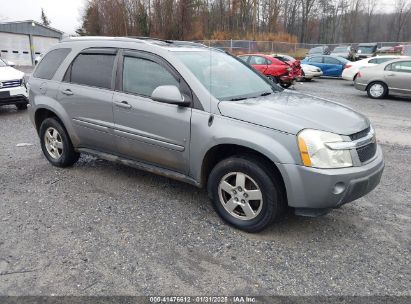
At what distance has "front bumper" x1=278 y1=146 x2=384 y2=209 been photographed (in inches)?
121

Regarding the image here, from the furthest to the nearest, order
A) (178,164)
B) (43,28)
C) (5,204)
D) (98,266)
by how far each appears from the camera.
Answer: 1. (43,28)
2. (5,204)
3. (178,164)
4. (98,266)

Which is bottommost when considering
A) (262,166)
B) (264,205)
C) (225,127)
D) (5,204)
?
(5,204)

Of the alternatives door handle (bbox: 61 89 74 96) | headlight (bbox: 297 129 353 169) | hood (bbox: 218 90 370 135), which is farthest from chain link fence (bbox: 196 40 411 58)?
headlight (bbox: 297 129 353 169)

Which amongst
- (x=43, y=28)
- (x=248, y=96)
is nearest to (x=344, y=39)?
(x=43, y=28)

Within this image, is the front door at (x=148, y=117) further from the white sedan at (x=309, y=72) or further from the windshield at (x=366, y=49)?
the windshield at (x=366, y=49)

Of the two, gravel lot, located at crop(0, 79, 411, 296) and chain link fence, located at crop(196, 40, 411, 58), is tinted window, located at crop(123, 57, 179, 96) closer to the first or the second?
gravel lot, located at crop(0, 79, 411, 296)

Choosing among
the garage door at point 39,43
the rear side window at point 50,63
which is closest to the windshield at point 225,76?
the rear side window at point 50,63

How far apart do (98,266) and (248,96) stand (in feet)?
7.39

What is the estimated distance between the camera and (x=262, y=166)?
3355 mm

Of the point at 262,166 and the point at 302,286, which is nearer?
the point at 302,286

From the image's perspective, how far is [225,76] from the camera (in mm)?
4156

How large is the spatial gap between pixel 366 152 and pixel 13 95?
8993 mm

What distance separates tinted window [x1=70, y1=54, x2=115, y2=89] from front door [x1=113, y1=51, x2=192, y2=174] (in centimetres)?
21

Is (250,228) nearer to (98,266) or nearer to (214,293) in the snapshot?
(214,293)
